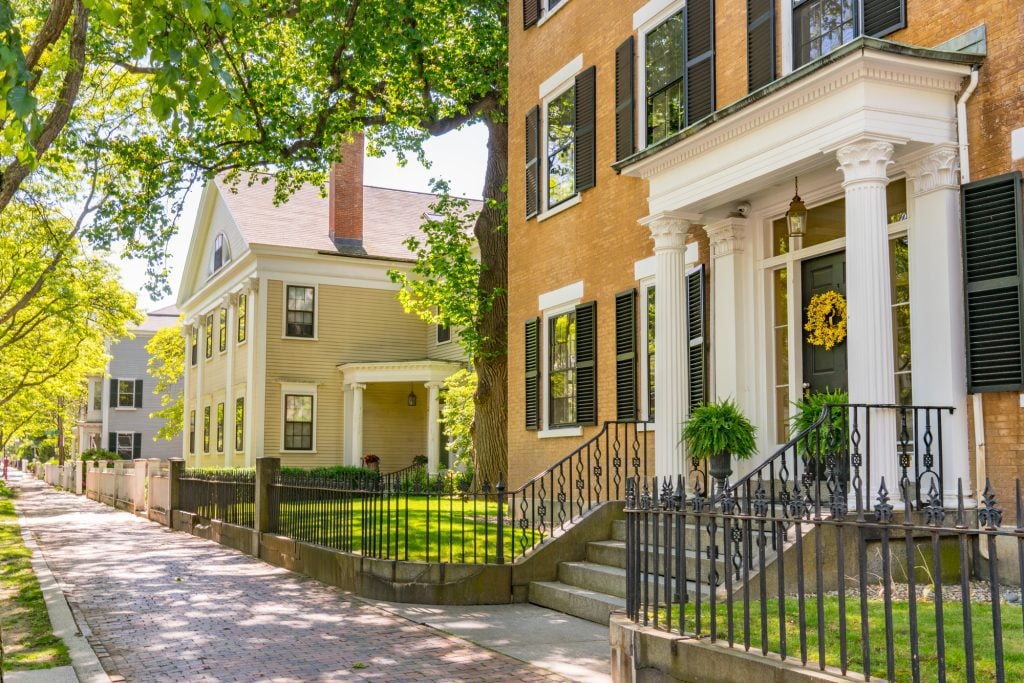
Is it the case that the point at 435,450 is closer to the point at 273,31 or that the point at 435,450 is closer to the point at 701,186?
the point at 273,31

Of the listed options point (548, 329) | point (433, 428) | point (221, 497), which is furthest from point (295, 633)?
point (433, 428)

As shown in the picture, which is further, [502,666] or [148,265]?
[148,265]

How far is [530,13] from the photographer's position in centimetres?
1698

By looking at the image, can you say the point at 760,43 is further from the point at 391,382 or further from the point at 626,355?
the point at 391,382

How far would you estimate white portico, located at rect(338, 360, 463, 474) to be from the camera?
103 feet

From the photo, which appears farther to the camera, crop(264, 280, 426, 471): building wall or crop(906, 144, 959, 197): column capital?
crop(264, 280, 426, 471): building wall

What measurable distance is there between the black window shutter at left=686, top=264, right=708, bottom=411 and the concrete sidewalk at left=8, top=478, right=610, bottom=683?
3.41 metres

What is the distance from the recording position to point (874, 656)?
5.97 metres

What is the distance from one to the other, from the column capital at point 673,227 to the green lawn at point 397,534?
11.3ft

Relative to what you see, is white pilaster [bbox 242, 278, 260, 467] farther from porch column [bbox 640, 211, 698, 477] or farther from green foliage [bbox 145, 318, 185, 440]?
porch column [bbox 640, 211, 698, 477]

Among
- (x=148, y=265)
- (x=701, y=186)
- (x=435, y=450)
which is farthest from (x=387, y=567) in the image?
(x=435, y=450)

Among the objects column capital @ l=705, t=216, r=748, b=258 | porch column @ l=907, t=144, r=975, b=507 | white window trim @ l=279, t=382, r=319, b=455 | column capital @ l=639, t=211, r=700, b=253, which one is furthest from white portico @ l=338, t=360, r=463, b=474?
porch column @ l=907, t=144, r=975, b=507

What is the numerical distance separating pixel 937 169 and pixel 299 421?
87.9ft

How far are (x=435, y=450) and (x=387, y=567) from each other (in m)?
20.3
